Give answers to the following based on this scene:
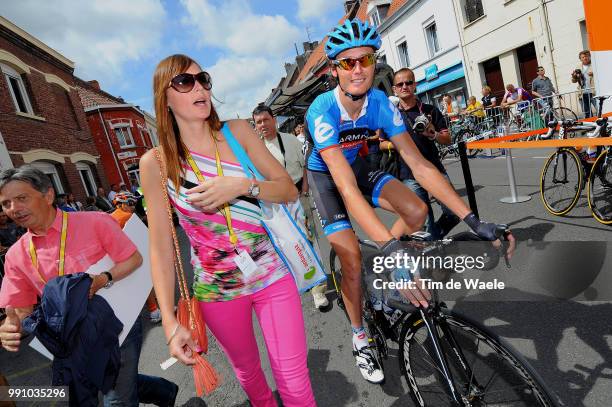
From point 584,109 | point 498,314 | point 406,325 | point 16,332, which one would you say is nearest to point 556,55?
point 584,109

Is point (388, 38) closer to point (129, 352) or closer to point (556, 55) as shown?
point (556, 55)

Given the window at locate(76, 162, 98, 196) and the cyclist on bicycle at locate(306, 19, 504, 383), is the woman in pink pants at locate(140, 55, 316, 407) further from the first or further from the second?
the window at locate(76, 162, 98, 196)

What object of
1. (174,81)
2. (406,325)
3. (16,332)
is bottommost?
(406,325)

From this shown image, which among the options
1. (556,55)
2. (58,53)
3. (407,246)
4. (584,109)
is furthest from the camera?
(58,53)

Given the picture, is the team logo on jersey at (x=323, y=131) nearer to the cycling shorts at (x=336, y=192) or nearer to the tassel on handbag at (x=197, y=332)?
the cycling shorts at (x=336, y=192)

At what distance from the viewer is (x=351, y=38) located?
8.20 feet

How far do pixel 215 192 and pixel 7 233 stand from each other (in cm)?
833

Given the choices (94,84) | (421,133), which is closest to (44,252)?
(421,133)

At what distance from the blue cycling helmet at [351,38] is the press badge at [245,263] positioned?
1594 mm

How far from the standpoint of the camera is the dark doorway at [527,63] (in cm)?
1725

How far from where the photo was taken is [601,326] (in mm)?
2793

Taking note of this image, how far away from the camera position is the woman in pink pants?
1.74 meters

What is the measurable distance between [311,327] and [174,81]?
10.00 ft

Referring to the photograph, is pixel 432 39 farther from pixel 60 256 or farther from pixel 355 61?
pixel 60 256
